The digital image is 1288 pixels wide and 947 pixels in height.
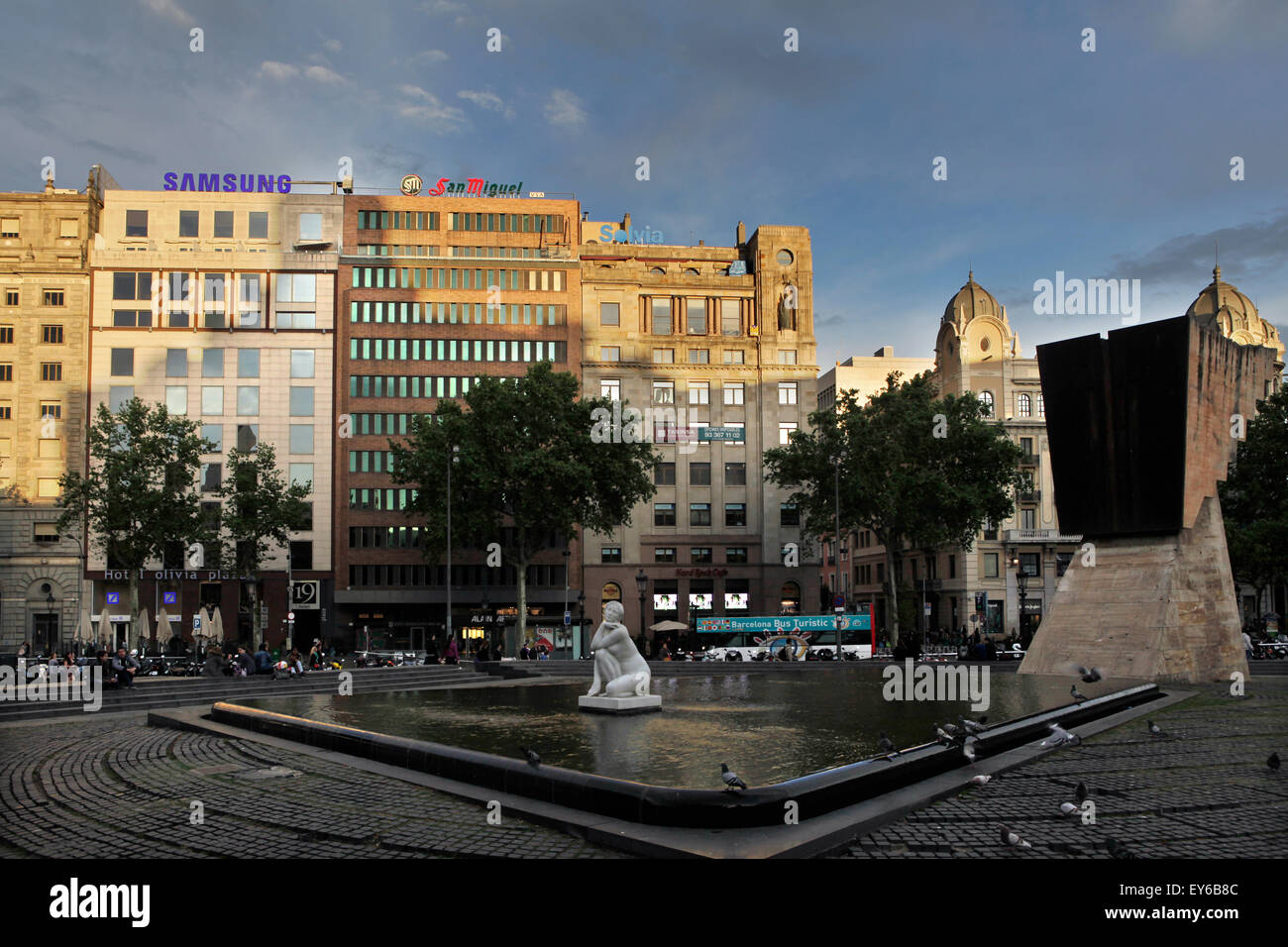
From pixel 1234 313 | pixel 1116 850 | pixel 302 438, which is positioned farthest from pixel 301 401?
pixel 1234 313

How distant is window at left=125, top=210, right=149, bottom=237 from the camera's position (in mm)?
69188

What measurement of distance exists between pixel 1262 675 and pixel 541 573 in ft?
153

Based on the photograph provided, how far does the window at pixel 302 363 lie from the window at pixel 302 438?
12.1 feet

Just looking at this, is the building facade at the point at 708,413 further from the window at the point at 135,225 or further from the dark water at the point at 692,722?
the dark water at the point at 692,722

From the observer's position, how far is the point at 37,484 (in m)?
65.3

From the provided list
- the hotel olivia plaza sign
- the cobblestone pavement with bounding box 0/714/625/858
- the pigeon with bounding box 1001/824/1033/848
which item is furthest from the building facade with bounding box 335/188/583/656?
the pigeon with bounding box 1001/824/1033/848

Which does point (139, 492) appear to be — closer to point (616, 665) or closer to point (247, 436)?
point (247, 436)

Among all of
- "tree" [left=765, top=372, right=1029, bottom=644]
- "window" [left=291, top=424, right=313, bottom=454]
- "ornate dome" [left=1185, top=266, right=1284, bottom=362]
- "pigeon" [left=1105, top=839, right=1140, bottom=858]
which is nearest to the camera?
"pigeon" [left=1105, top=839, right=1140, bottom=858]

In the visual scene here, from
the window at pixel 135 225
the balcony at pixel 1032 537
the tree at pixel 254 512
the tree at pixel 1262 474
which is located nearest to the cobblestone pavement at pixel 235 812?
the tree at pixel 254 512

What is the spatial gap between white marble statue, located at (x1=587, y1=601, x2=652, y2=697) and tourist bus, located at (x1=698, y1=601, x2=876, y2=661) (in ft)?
98.7

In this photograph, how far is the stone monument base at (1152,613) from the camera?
87.9ft

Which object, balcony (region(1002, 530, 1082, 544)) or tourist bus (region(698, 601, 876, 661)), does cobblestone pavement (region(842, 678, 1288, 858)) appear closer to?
tourist bus (region(698, 601, 876, 661))

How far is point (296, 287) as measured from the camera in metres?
69.6
